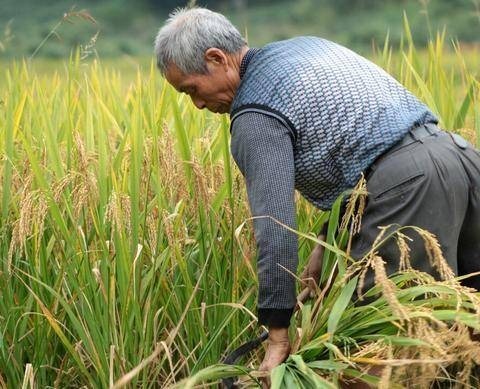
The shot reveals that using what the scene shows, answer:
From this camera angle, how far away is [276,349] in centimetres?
241

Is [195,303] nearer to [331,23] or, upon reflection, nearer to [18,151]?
[18,151]

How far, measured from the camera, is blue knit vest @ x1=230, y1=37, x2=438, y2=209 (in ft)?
8.17

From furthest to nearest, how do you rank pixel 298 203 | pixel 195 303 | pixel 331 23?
pixel 331 23 → pixel 298 203 → pixel 195 303

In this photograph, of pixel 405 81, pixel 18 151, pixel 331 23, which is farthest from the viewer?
pixel 331 23

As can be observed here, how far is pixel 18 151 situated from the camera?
327 cm

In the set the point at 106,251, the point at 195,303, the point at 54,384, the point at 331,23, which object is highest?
the point at 106,251

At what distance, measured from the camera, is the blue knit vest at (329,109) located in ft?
8.17

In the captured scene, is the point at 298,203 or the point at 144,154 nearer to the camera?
the point at 144,154

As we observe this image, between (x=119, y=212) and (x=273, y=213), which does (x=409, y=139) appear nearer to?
(x=273, y=213)

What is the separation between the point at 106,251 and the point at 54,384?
397 mm

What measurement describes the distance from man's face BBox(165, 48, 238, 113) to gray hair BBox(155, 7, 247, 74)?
0.02 metres

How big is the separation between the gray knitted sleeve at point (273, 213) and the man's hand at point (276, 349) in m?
0.02

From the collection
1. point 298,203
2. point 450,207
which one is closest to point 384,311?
point 450,207

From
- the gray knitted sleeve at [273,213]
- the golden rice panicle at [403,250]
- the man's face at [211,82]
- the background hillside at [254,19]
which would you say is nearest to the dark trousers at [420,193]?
the golden rice panicle at [403,250]
